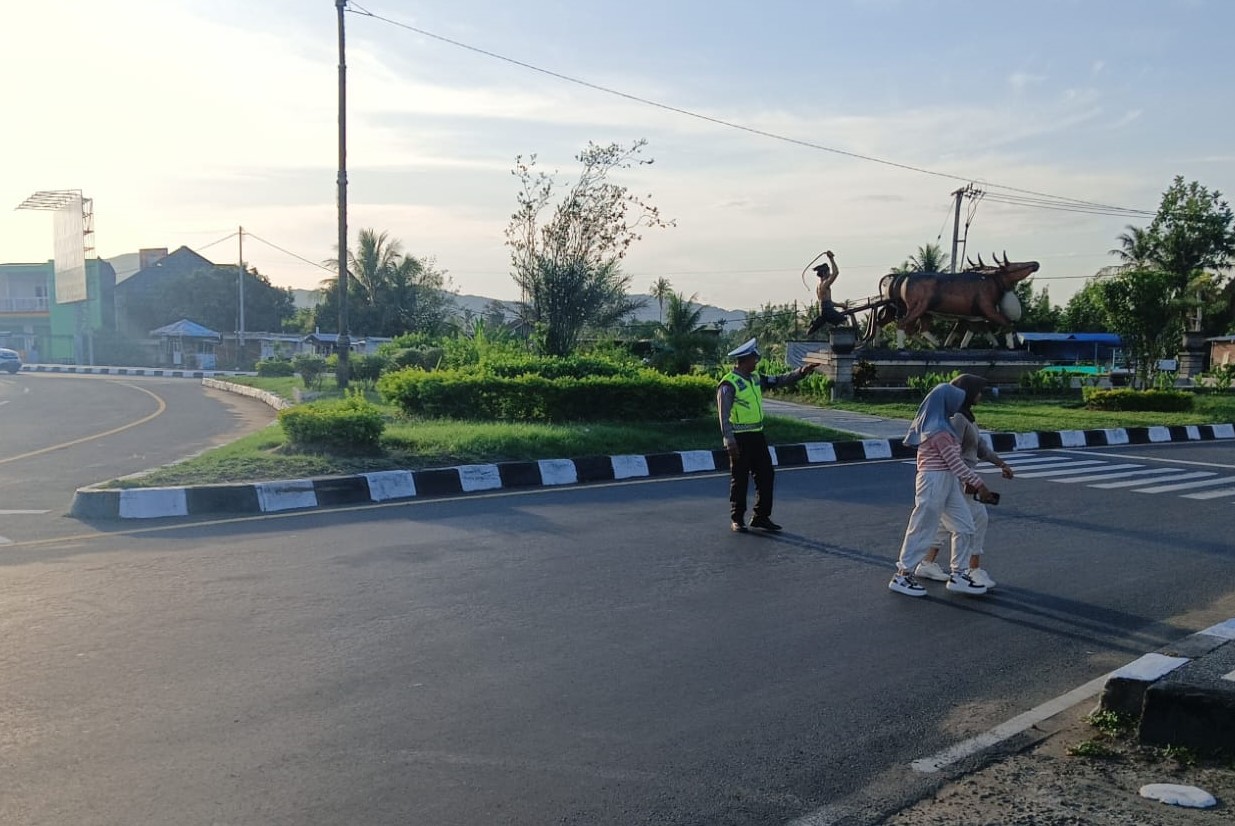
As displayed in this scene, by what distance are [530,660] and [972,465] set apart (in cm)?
367

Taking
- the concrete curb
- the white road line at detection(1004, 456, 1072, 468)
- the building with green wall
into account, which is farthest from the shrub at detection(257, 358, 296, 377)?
the white road line at detection(1004, 456, 1072, 468)

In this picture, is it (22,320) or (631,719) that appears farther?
(22,320)

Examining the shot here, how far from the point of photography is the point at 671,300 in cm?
2217

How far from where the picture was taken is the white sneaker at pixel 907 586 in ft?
20.9

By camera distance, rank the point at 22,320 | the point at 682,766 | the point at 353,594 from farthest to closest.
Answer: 1. the point at 22,320
2. the point at 353,594
3. the point at 682,766

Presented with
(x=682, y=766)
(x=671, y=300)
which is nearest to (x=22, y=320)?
(x=671, y=300)

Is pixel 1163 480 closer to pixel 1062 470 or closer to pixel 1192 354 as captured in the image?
pixel 1062 470

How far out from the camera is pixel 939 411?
655 centimetres

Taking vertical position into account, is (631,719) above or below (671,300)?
below

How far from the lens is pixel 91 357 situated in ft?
175

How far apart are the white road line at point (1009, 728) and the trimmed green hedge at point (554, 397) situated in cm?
979

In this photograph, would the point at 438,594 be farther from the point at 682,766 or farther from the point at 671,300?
the point at 671,300

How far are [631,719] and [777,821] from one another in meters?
0.97

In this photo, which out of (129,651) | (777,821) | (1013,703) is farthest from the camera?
(129,651)
